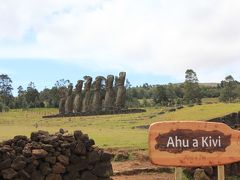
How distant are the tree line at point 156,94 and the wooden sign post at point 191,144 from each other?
55265mm

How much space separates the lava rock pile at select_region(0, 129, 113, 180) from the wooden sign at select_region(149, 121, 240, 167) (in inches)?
226

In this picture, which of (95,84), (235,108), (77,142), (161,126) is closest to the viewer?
(161,126)

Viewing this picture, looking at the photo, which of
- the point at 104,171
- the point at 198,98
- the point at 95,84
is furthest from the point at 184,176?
the point at 198,98

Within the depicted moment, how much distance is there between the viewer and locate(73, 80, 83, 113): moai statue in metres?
58.7

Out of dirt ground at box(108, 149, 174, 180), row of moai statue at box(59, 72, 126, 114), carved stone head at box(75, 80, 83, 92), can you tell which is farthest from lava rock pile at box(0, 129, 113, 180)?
carved stone head at box(75, 80, 83, 92)

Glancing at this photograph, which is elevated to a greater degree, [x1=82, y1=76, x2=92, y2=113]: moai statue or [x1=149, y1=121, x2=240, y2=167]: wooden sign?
[x1=82, y1=76, x2=92, y2=113]: moai statue

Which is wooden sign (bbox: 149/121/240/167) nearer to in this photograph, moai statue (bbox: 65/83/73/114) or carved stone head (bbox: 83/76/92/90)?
carved stone head (bbox: 83/76/92/90)

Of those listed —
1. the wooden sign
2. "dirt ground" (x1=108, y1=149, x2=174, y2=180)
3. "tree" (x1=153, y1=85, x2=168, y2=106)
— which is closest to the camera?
the wooden sign

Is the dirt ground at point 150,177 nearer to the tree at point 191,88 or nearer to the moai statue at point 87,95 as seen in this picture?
the moai statue at point 87,95

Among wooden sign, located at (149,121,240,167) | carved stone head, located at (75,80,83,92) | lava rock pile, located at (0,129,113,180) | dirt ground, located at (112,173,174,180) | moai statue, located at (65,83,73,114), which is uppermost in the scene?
carved stone head, located at (75,80,83,92)

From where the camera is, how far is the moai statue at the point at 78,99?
58.7 m

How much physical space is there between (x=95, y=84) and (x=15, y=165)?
147ft

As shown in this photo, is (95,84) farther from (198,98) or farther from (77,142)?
(77,142)

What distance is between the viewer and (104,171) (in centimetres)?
1372
